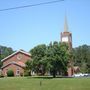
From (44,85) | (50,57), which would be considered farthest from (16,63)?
(44,85)

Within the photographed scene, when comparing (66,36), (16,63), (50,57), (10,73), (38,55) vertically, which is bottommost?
(10,73)

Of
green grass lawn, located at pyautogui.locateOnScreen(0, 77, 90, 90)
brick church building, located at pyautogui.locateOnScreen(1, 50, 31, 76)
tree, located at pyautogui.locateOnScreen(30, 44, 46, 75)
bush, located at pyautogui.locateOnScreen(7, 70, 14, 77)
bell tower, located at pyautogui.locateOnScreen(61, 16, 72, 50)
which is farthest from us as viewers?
bell tower, located at pyautogui.locateOnScreen(61, 16, 72, 50)

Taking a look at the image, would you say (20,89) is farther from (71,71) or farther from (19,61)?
(71,71)

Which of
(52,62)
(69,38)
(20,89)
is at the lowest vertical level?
(20,89)

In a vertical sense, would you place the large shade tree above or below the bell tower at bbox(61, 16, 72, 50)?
below

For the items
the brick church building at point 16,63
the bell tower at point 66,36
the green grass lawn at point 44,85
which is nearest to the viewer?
the green grass lawn at point 44,85

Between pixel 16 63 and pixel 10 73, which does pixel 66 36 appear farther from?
pixel 10 73

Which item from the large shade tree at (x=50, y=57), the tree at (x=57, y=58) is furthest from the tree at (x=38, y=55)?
the tree at (x=57, y=58)

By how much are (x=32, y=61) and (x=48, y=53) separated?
4.06m

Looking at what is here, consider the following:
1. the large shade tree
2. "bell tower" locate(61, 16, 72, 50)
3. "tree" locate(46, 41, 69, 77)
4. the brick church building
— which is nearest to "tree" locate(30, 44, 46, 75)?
the large shade tree

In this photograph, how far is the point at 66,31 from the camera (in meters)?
101

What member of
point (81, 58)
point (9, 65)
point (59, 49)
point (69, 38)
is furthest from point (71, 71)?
point (81, 58)

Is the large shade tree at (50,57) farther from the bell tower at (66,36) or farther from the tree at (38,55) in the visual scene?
the bell tower at (66,36)

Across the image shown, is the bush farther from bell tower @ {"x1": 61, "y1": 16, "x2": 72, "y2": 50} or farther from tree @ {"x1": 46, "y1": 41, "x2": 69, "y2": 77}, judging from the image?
bell tower @ {"x1": 61, "y1": 16, "x2": 72, "y2": 50}
